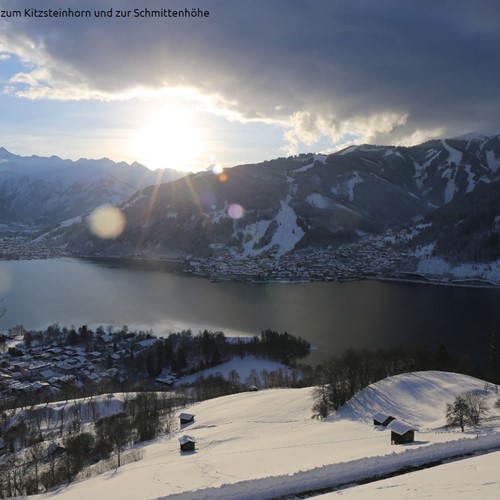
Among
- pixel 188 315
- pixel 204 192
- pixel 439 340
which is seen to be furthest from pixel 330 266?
pixel 204 192

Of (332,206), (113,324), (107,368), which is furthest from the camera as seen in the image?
(332,206)

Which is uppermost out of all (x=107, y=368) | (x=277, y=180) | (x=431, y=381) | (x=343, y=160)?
(x=343, y=160)

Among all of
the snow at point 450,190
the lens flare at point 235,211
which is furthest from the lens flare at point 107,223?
the snow at point 450,190

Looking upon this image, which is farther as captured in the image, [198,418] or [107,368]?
[107,368]

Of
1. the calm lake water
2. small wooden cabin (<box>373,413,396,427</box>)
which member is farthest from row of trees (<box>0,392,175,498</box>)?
the calm lake water

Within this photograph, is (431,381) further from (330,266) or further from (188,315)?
(330,266)

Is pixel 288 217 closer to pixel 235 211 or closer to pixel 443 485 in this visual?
pixel 235 211

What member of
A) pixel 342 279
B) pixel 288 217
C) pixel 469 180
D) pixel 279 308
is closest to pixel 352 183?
pixel 288 217
